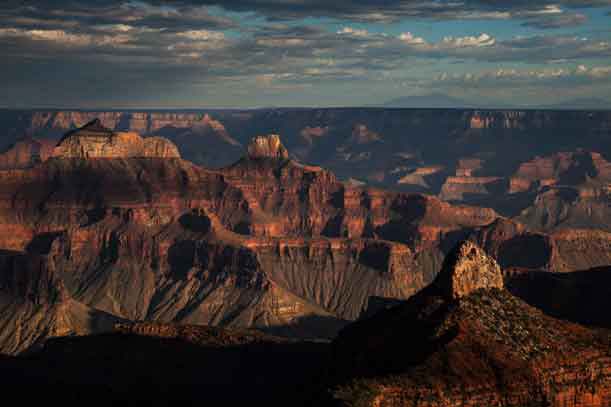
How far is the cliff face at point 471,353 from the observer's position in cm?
6811

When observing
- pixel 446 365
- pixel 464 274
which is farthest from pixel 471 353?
pixel 464 274

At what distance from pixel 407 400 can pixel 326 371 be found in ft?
51.0

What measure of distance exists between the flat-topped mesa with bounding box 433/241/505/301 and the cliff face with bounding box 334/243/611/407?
0.24 ft

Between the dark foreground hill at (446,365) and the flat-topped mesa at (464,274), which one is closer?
the dark foreground hill at (446,365)

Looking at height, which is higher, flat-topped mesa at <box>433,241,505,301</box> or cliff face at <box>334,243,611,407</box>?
A: flat-topped mesa at <box>433,241,505,301</box>

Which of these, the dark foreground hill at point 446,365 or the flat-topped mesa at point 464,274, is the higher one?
the flat-topped mesa at point 464,274

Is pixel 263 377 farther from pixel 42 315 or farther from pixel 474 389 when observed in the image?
pixel 42 315

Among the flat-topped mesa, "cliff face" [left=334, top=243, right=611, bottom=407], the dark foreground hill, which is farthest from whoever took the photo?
the flat-topped mesa

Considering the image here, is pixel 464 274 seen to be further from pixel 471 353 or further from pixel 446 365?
pixel 446 365

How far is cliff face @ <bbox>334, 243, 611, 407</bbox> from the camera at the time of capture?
223 ft

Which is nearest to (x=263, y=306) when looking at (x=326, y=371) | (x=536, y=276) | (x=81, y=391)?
(x=536, y=276)

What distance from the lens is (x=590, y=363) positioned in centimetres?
7281

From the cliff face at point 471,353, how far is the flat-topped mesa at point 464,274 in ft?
0.24

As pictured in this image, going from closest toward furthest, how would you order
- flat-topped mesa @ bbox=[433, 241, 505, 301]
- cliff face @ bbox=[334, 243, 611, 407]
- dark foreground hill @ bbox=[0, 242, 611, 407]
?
cliff face @ bbox=[334, 243, 611, 407]
dark foreground hill @ bbox=[0, 242, 611, 407]
flat-topped mesa @ bbox=[433, 241, 505, 301]
